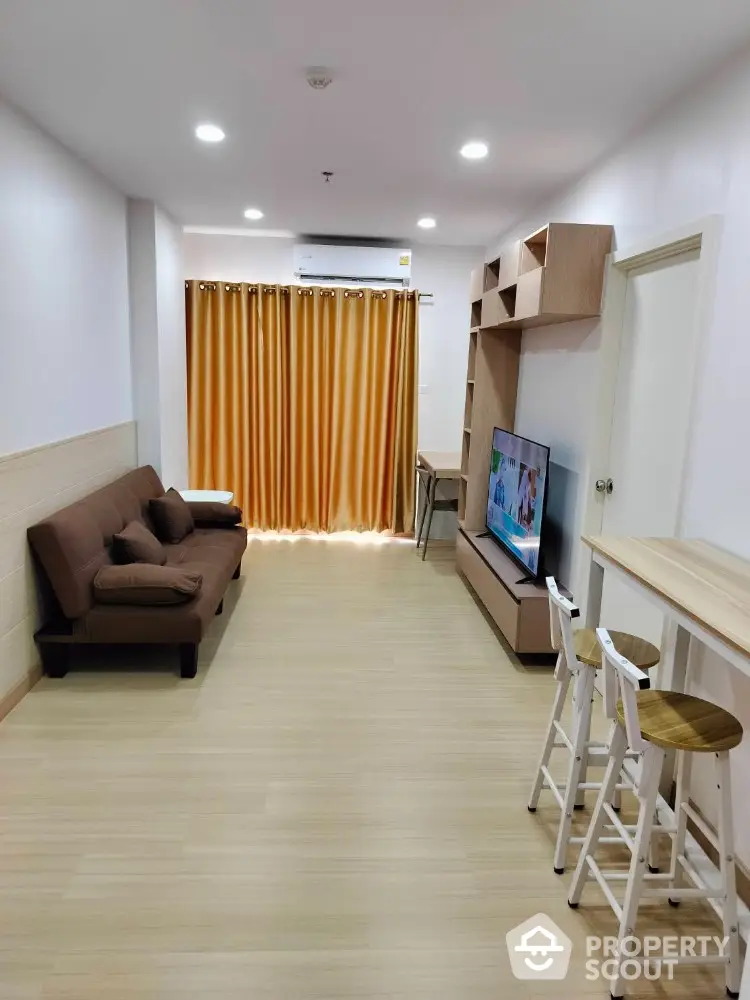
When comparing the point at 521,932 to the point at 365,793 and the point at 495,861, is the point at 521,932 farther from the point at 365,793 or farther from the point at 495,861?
the point at 365,793

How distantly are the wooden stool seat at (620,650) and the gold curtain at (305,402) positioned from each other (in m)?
3.93

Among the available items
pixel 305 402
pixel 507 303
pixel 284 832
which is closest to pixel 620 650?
pixel 284 832

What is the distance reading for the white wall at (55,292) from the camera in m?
2.90

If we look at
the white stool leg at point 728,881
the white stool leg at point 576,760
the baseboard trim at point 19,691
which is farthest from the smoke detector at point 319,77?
the baseboard trim at point 19,691

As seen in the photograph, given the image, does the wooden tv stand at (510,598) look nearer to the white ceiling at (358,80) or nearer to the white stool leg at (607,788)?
the white stool leg at (607,788)

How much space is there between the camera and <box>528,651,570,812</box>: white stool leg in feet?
7.31

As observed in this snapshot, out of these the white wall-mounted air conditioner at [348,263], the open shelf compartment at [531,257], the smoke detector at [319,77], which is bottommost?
the open shelf compartment at [531,257]

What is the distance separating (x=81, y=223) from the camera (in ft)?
12.1

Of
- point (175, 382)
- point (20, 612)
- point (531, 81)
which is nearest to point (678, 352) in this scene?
point (531, 81)

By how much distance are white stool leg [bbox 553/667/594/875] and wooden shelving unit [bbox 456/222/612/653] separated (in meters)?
1.39

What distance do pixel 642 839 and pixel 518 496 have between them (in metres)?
2.53

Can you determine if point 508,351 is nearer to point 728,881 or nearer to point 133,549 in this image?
point 133,549

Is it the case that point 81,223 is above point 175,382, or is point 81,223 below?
above

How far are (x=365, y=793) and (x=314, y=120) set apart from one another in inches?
109
